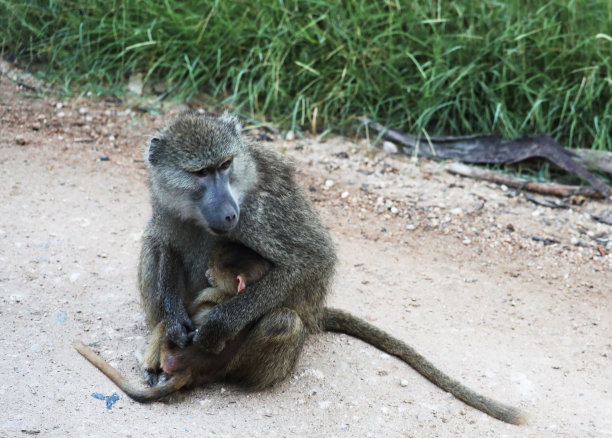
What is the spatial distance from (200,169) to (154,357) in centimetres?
95

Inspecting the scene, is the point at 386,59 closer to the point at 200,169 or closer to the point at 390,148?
the point at 390,148

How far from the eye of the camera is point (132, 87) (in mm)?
6895

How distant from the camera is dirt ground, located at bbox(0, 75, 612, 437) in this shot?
339cm

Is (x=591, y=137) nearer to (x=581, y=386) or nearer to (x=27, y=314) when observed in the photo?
(x=581, y=386)

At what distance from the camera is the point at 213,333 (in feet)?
11.2

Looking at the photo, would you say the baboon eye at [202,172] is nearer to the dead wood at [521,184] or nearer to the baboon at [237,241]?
the baboon at [237,241]

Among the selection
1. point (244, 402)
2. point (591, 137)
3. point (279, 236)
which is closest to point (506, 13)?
point (591, 137)

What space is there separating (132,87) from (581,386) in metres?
4.77

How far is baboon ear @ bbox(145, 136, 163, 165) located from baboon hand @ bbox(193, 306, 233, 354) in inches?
30.3

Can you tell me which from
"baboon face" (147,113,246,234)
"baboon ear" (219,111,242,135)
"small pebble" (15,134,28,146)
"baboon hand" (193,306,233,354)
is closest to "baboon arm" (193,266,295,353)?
"baboon hand" (193,306,233,354)

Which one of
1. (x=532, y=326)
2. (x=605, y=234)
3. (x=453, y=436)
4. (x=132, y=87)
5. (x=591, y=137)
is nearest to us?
(x=453, y=436)

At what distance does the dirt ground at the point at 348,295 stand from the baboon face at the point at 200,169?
0.87 metres

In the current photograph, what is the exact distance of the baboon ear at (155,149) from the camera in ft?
11.5

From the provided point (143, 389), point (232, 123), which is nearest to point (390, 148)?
point (232, 123)
